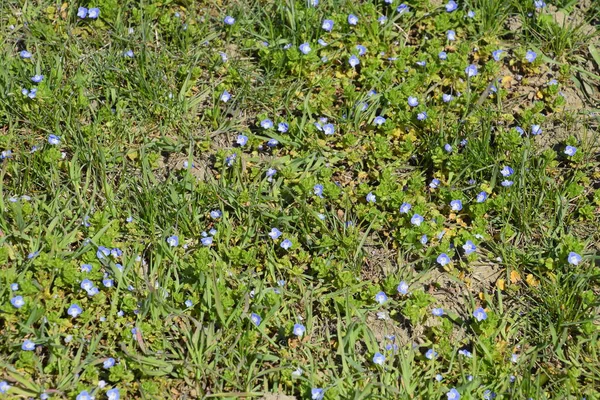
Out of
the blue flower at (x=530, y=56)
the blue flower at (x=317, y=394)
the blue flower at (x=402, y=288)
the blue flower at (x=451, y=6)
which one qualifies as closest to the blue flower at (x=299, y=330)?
the blue flower at (x=317, y=394)

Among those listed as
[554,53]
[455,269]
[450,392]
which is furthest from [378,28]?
[450,392]

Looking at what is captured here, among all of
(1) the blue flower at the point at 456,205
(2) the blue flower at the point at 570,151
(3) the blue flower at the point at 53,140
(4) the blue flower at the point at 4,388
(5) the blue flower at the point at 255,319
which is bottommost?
(4) the blue flower at the point at 4,388

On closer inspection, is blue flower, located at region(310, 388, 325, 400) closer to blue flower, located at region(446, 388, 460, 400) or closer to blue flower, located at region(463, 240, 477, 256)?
blue flower, located at region(446, 388, 460, 400)

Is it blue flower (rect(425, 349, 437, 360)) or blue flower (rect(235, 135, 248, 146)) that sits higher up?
blue flower (rect(425, 349, 437, 360))

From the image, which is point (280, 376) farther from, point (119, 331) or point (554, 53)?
point (554, 53)

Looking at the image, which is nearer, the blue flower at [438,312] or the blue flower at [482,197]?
the blue flower at [438,312]

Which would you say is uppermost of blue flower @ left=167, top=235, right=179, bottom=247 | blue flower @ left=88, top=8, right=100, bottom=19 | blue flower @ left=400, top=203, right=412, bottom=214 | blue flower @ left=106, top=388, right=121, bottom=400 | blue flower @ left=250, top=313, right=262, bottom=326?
blue flower @ left=400, top=203, right=412, bottom=214

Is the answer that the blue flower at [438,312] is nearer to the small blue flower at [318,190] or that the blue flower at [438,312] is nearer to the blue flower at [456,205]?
the blue flower at [456,205]

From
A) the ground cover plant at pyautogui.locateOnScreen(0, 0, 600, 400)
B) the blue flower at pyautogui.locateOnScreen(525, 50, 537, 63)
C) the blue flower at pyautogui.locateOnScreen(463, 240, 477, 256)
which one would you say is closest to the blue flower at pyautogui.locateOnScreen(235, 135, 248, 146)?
the ground cover plant at pyautogui.locateOnScreen(0, 0, 600, 400)
